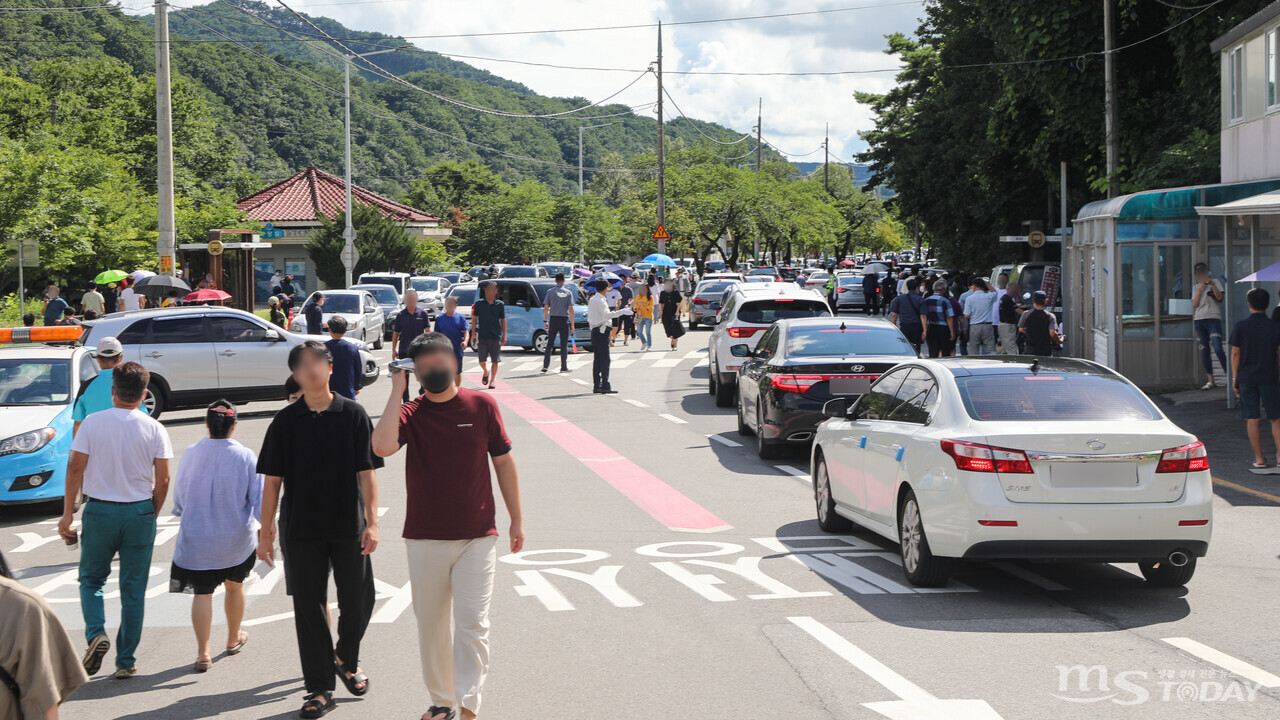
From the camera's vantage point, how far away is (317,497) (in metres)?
5.92

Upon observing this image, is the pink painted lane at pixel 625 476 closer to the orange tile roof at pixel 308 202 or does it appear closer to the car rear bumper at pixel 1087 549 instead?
the car rear bumper at pixel 1087 549

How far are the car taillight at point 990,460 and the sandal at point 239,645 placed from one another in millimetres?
4243

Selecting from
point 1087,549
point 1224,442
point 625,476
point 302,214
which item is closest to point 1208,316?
point 1224,442

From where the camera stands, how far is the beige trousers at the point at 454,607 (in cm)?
546

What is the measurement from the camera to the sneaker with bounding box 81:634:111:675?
646 cm

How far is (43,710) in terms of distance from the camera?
11.1ft

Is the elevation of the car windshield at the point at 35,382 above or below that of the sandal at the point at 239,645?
above

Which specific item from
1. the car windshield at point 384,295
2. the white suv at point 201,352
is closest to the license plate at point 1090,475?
the white suv at point 201,352

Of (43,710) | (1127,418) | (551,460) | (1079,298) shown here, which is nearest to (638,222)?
(1079,298)

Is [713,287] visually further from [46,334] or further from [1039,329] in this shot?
[46,334]

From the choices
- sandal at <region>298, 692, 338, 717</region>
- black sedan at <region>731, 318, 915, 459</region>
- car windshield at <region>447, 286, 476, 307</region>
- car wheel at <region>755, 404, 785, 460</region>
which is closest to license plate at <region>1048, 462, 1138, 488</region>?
sandal at <region>298, 692, 338, 717</region>

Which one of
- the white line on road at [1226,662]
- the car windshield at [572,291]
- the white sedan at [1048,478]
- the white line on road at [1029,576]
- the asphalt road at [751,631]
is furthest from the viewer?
the car windshield at [572,291]

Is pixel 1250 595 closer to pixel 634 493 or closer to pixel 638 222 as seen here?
pixel 634 493

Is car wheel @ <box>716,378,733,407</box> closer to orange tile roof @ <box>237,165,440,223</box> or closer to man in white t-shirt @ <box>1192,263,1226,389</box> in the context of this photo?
man in white t-shirt @ <box>1192,263,1226,389</box>
